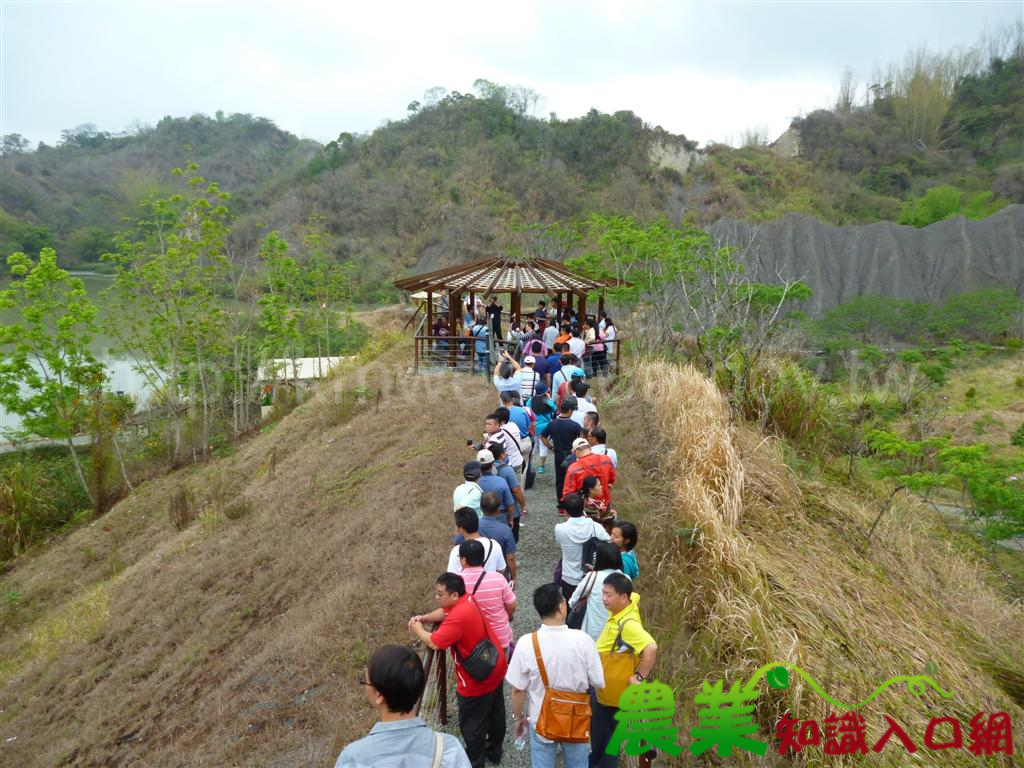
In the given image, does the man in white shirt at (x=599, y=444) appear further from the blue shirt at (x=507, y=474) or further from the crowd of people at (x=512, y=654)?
A: the crowd of people at (x=512, y=654)

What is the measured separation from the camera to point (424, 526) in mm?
7504

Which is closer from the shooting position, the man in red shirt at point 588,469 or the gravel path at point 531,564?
the gravel path at point 531,564

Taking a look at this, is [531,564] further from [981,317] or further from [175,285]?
[981,317]

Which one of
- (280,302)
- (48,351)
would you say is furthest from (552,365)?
(48,351)

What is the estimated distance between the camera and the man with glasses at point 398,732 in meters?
2.17

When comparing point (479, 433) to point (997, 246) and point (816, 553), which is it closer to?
point (816, 553)

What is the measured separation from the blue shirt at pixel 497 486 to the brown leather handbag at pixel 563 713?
1.91 metres

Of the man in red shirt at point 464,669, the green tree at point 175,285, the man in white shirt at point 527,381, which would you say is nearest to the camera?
the man in red shirt at point 464,669

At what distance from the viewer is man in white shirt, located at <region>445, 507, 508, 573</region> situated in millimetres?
3943

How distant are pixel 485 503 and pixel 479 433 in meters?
5.95

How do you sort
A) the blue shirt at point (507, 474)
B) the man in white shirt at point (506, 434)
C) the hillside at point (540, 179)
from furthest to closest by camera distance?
the hillside at point (540, 179) → the man in white shirt at point (506, 434) → the blue shirt at point (507, 474)

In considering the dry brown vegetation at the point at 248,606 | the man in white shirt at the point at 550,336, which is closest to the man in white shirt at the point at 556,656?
the dry brown vegetation at the point at 248,606

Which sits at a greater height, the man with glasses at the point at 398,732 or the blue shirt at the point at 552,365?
the blue shirt at the point at 552,365

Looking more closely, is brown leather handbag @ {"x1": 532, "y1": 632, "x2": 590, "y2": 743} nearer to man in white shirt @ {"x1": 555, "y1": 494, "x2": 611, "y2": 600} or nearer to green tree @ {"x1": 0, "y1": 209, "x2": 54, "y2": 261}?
man in white shirt @ {"x1": 555, "y1": 494, "x2": 611, "y2": 600}
